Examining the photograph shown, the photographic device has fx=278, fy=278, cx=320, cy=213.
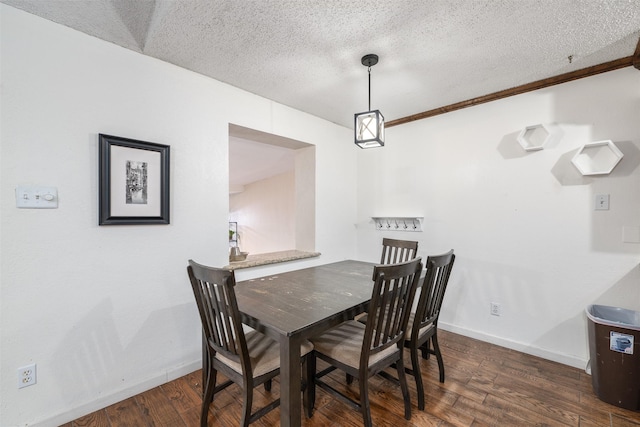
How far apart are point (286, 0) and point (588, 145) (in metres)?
2.38

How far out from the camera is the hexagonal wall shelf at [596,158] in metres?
2.05

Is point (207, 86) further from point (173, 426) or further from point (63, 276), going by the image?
point (173, 426)

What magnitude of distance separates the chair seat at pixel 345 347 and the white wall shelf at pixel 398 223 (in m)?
1.64

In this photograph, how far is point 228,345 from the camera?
1.44 m

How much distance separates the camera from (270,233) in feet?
22.0

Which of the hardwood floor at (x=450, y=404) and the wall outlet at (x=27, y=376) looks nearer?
the wall outlet at (x=27, y=376)

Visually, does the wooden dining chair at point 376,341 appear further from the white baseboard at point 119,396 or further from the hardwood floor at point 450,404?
the white baseboard at point 119,396

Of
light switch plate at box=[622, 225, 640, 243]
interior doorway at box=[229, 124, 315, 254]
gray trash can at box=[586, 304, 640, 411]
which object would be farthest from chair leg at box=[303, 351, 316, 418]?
light switch plate at box=[622, 225, 640, 243]

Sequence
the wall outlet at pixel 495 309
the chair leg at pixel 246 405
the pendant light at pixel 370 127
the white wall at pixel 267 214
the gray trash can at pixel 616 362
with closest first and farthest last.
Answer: the chair leg at pixel 246 405 < the gray trash can at pixel 616 362 < the pendant light at pixel 370 127 < the wall outlet at pixel 495 309 < the white wall at pixel 267 214

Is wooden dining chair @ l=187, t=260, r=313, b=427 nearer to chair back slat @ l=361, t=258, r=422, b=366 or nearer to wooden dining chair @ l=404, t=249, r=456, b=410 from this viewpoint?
chair back slat @ l=361, t=258, r=422, b=366

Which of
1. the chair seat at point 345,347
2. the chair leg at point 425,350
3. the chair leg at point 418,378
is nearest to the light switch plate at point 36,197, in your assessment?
the chair seat at point 345,347

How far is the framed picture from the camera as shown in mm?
1750

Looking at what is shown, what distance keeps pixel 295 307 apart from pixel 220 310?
382 millimetres

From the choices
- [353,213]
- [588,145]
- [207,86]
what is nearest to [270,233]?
[353,213]
